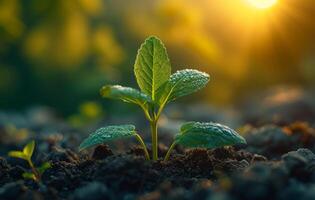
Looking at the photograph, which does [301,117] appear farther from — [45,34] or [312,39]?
[45,34]

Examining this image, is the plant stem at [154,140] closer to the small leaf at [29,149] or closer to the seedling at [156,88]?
the seedling at [156,88]

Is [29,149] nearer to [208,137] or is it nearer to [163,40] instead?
[208,137]

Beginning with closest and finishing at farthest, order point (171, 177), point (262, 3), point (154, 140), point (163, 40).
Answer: point (171, 177) < point (154, 140) < point (262, 3) < point (163, 40)

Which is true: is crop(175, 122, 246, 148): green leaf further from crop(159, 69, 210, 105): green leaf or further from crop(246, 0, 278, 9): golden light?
crop(246, 0, 278, 9): golden light

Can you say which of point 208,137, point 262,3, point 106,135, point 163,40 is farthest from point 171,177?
point 163,40

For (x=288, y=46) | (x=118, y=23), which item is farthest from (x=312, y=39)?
(x=118, y=23)
